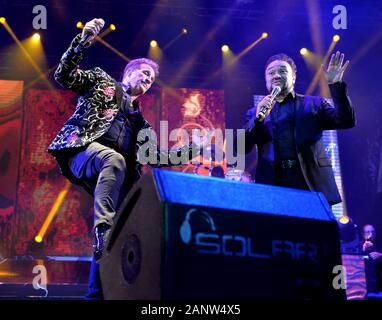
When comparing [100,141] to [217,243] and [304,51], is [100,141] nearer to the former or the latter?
[217,243]

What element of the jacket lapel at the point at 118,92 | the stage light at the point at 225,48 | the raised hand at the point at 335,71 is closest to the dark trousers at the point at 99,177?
the jacket lapel at the point at 118,92

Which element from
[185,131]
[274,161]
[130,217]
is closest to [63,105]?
[185,131]

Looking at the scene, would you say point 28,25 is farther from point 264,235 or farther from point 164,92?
point 264,235

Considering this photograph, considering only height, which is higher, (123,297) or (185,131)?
(185,131)

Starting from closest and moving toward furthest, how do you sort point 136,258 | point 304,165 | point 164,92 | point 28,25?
point 136,258 < point 304,165 < point 28,25 < point 164,92

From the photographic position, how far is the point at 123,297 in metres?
1.42

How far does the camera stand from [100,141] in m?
2.46

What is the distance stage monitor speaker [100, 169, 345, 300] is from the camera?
1.23m

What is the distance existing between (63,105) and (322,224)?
22.8ft

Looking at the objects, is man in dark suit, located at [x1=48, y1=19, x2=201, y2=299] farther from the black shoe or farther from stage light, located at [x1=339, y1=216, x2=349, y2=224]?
stage light, located at [x1=339, y1=216, x2=349, y2=224]

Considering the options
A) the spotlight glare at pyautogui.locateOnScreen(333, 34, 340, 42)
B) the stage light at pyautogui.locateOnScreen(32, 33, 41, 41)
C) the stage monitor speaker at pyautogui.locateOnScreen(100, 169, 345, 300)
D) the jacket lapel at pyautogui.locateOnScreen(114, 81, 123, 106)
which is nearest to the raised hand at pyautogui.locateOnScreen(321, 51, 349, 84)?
the stage monitor speaker at pyautogui.locateOnScreen(100, 169, 345, 300)

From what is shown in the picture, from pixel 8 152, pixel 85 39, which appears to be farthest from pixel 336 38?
pixel 85 39

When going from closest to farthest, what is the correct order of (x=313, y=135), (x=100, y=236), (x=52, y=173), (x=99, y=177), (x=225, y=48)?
(x=100, y=236), (x=99, y=177), (x=313, y=135), (x=52, y=173), (x=225, y=48)

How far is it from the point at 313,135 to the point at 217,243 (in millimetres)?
1516
